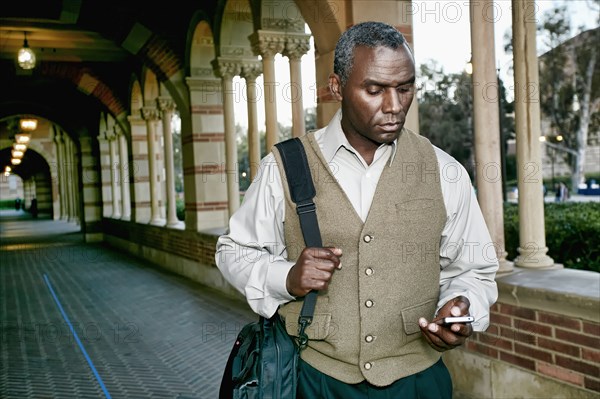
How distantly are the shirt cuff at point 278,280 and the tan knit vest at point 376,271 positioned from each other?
0.09 meters

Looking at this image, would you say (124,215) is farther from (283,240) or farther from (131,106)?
(283,240)

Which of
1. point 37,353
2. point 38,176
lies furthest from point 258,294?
point 38,176

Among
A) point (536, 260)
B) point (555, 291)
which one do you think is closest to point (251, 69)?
point (536, 260)

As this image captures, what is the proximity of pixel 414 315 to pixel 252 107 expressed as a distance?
6341mm

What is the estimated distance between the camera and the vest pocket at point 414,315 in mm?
1500

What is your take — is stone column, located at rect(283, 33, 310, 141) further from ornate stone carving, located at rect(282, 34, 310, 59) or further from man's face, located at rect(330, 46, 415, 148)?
man's face, located at rect(330, 46, 415, 148)

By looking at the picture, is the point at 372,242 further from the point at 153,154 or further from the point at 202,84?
the point at 153,154

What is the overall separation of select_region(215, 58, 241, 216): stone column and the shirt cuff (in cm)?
637

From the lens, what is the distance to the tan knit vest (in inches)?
57.7

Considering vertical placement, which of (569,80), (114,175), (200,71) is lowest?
(114,175)

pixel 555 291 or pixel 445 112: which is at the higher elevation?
pixel 445 112

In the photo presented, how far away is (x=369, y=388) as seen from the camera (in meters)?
1.51

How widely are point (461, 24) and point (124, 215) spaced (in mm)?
12759

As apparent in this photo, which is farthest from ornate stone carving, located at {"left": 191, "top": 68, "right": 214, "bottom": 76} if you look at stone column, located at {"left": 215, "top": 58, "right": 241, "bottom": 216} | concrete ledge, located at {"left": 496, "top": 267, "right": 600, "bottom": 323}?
concrete ledge, located at {"left": 496, "top": 267, "right": 600, "bottom": 323}
